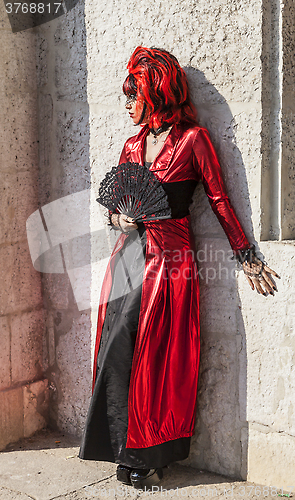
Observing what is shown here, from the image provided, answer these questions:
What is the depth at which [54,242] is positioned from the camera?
3.75m

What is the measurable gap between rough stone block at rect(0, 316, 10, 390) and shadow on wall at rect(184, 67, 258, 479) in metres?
1.27

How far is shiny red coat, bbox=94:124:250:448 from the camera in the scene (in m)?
2.82

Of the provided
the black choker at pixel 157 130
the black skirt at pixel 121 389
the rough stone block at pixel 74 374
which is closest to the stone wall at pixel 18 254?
the rough stone block at pixel 74 374

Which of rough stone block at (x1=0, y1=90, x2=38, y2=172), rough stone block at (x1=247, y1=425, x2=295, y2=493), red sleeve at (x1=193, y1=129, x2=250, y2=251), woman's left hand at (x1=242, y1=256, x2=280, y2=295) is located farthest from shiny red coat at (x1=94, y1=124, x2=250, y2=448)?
rough stone block at (x1=0, y1=90, x2=38, y2=172)

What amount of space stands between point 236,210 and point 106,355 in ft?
3.36

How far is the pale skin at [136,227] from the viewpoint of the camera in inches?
110

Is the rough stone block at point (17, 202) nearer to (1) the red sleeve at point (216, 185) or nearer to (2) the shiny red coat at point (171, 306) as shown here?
(2) the shiny red coat at point (171, 306)

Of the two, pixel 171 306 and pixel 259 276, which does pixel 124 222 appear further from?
pixel 259 276

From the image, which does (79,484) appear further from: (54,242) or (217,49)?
(217,49)

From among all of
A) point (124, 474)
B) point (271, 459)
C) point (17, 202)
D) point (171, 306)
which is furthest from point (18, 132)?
point (271, 459)

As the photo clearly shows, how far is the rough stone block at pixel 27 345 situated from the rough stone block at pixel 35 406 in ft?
0.22

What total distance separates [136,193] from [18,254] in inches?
45.8

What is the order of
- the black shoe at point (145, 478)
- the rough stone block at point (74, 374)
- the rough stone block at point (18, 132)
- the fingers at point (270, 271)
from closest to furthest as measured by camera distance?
the fingers at point (270, 271) → the black shoe at point (145, 478) → the rough stone block at point (18, 132) → the rough stone block at point (74, 374)

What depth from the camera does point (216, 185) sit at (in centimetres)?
282
